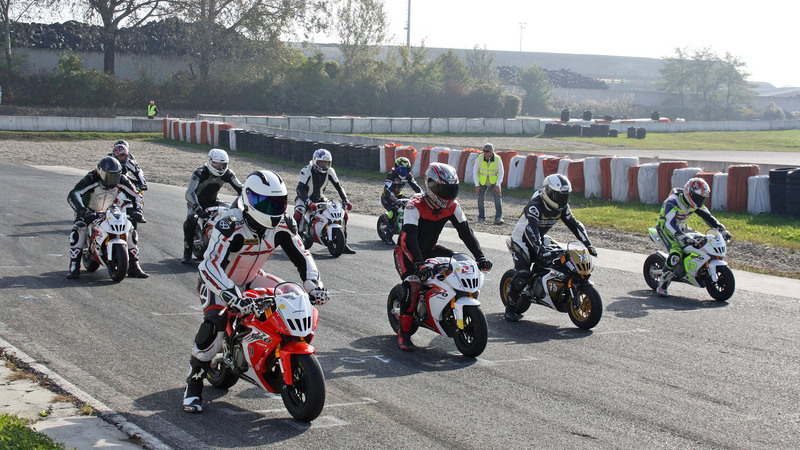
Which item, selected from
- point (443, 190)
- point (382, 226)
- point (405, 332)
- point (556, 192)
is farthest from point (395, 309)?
point (382, 226)

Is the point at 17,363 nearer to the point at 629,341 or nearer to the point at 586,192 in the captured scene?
the point at 629,341

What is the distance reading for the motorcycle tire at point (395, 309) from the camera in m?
9.27

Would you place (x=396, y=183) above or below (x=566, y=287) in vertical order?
above

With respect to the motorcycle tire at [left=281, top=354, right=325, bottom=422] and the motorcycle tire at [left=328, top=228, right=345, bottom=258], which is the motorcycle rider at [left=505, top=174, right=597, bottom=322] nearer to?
the motorcycle tire at [left=281, top=354, right=325, bottom=422]

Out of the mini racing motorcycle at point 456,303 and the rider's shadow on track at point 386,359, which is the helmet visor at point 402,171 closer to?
the rider's shadow on track at point 386,359

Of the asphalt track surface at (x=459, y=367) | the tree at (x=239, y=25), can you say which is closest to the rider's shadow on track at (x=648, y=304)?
the asphalt track surface at (x=459, y=367)

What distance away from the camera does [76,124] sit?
152 ft

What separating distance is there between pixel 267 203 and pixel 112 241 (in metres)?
6.70

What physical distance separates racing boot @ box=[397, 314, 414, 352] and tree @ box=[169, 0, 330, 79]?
61.3 m

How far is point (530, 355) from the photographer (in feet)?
29.3

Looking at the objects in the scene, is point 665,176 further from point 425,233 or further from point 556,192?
point 425,233

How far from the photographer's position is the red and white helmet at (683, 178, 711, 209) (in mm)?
12695

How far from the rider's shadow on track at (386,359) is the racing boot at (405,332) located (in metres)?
0.09

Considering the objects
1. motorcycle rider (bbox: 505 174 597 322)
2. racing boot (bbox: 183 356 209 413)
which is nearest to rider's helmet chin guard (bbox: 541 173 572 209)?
motorcycle rider (bbox: 505 174 597 322)
